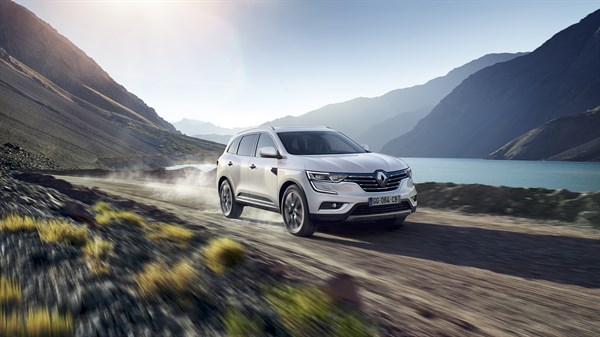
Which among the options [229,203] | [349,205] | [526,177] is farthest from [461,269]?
[526,177]

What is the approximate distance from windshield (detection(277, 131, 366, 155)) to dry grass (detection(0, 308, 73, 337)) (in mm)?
5643

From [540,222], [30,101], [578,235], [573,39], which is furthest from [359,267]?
[573,39]

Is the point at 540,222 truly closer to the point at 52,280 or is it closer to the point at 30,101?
the point at 52,280

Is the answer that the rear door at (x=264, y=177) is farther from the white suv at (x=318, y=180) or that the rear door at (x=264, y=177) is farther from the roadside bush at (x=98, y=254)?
the roadside bush at (x=98, y=254)

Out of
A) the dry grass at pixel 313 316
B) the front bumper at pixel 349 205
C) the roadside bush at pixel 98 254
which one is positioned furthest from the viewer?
the front bumper at pixel 349 205

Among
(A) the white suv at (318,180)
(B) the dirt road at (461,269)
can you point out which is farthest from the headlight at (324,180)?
(B) the dirt road at (461,269)

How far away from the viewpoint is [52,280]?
322cm

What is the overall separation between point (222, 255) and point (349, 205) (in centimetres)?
288

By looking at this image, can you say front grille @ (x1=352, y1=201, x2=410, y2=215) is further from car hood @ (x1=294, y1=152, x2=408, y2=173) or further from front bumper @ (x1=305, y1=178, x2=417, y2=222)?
car hood @ (x1=294, y1=152, x2=408, y2=173)

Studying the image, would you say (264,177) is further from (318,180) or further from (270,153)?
(318,180)

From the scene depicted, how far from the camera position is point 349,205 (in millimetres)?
6949

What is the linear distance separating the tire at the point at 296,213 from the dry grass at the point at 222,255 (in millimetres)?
2661

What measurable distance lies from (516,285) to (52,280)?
174 inches

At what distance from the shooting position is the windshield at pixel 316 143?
8.21 metres
